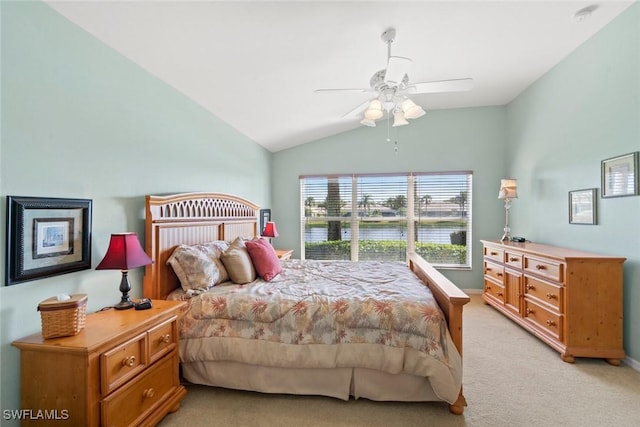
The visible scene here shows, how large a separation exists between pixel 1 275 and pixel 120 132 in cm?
114

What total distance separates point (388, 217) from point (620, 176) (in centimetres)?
291

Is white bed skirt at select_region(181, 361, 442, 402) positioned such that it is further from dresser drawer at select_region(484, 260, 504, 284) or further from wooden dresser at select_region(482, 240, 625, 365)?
dresser drawer at select_region(484, 260, 504, 284)

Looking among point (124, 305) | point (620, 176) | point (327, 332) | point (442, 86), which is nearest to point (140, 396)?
point (124, 305)

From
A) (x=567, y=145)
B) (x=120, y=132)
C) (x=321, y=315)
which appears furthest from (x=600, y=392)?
(x=120, y=132)

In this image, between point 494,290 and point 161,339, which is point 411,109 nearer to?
point 161,339

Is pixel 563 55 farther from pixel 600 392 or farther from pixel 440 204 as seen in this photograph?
pixel 600 392

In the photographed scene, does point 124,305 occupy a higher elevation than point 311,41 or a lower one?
lower

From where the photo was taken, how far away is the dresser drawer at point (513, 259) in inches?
127

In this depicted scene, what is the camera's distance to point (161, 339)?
69.2 inches

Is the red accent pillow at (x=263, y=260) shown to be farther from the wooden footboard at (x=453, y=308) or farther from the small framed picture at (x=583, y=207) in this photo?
the small framed picture at (x=583, y=207)

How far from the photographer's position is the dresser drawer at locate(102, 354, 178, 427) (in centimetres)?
139

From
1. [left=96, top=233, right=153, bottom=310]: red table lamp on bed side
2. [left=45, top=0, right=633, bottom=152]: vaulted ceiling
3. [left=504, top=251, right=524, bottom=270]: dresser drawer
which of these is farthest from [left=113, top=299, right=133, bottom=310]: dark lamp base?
[left=504, top=251, right=524, bottom=270]: dresser drawer

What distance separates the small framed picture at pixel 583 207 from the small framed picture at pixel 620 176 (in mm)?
158

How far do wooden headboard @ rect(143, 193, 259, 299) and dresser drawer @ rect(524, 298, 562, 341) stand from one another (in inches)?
138
